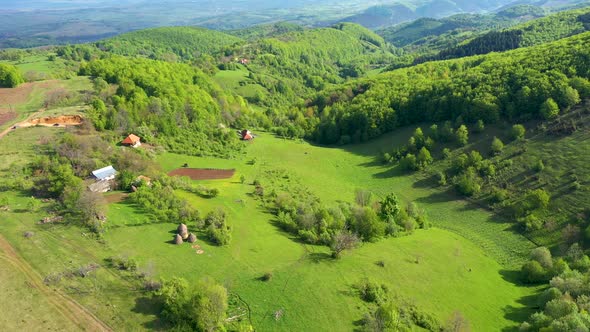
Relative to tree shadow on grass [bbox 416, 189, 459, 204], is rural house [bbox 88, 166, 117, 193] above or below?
above

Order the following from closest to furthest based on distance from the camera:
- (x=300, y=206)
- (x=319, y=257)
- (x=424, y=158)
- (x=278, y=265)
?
(x=278, y=265)
(x=319, y=257)
(x=300, y=206)
(x=424, y=158)

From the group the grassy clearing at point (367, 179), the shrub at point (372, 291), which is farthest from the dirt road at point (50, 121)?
the shrub at point (372, 291)

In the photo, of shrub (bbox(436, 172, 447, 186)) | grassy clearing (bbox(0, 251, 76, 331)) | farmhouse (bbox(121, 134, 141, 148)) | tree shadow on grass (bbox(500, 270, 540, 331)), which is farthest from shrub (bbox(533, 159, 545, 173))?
farmhouse (bbox(121, 134, 141, 148))

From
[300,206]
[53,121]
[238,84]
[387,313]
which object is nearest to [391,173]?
[300,206]

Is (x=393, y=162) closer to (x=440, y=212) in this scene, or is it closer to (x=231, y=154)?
(x=440, y=212)

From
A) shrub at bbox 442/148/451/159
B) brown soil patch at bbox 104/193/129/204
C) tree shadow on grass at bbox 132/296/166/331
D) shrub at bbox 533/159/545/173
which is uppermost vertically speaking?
shrub at bbox 533/159/545/173

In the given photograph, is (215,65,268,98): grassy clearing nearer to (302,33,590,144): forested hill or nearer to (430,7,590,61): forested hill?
(302,33,590,144): forested hill

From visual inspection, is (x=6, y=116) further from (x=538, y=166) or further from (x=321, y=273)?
(x=538, y=166)

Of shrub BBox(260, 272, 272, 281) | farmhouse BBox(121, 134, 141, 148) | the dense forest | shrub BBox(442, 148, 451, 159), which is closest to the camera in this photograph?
shrub BBox(260, 272, 272, 281)
